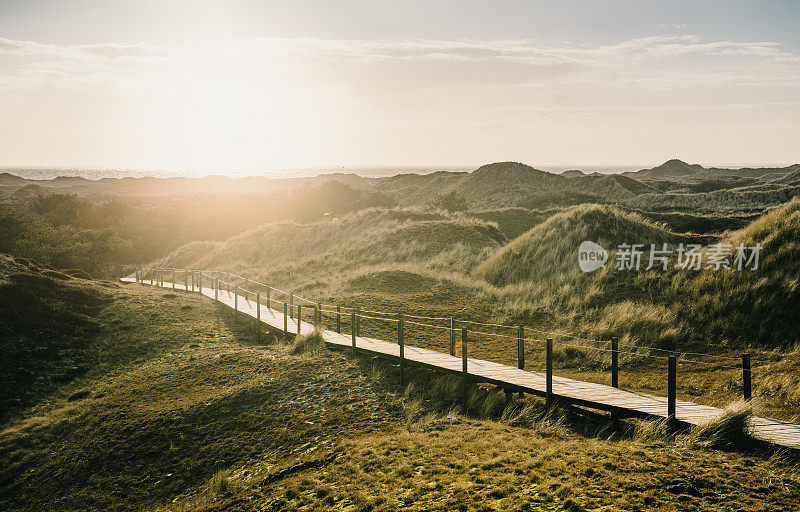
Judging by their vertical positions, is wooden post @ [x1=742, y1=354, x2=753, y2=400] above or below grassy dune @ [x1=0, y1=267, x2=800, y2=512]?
above

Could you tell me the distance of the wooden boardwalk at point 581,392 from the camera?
23.5 ft

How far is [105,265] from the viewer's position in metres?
43.7

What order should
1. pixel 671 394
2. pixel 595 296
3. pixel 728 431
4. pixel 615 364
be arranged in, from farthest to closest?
pixel 595 296
pixel 615 364
pixel 671 394
pixel 728 431

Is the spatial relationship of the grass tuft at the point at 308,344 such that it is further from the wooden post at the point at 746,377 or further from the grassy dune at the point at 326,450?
the wooden post at the point at 746,377

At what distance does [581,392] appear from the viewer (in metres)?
9.10

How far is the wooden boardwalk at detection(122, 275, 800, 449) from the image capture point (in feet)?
23.5

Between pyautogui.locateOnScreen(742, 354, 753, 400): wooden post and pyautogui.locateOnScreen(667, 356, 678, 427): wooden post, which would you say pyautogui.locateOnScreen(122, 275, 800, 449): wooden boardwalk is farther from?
pyautogui.locateOnScreen(742, 354, 753, 400): wooden post

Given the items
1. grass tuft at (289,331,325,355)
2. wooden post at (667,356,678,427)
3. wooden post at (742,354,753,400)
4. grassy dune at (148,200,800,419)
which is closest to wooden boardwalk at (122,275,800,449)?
wooden post at (667,356,678,427)

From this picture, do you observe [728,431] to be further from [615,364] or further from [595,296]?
[595,296]

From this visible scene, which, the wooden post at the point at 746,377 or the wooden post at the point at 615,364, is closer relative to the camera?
the wooden post at the point at 746,377

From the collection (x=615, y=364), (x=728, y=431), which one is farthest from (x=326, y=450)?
(x=728, y=431)

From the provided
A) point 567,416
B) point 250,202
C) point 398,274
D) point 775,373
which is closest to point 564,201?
point 250,202

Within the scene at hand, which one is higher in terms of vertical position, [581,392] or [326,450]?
[581,392]

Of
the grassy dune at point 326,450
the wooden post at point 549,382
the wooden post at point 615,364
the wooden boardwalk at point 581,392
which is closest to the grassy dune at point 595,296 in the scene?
the wooden post at point 615,364
